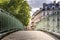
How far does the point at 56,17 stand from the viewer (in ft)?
54.5

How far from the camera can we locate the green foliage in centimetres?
4038

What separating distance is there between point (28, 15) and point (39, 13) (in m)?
78.7

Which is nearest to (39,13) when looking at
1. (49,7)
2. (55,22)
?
(49,7)

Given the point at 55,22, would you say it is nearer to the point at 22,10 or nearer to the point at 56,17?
the point at 56,17

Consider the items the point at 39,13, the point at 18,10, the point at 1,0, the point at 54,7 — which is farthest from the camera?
the point at 39,13

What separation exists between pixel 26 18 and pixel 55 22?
2562 centimetres

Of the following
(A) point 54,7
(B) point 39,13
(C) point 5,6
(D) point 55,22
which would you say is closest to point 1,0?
(C) point 5,6

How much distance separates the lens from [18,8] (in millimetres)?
42375

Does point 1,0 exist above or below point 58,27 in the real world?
above

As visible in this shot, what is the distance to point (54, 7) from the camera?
111 m

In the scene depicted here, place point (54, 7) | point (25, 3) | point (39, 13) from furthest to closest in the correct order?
point (39, 13), point (54, 7), point (25, 3)

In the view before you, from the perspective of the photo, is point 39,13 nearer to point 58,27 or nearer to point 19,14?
point 19,14

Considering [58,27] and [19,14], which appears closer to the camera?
[58,27]

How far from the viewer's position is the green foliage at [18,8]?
40375 millimetres
